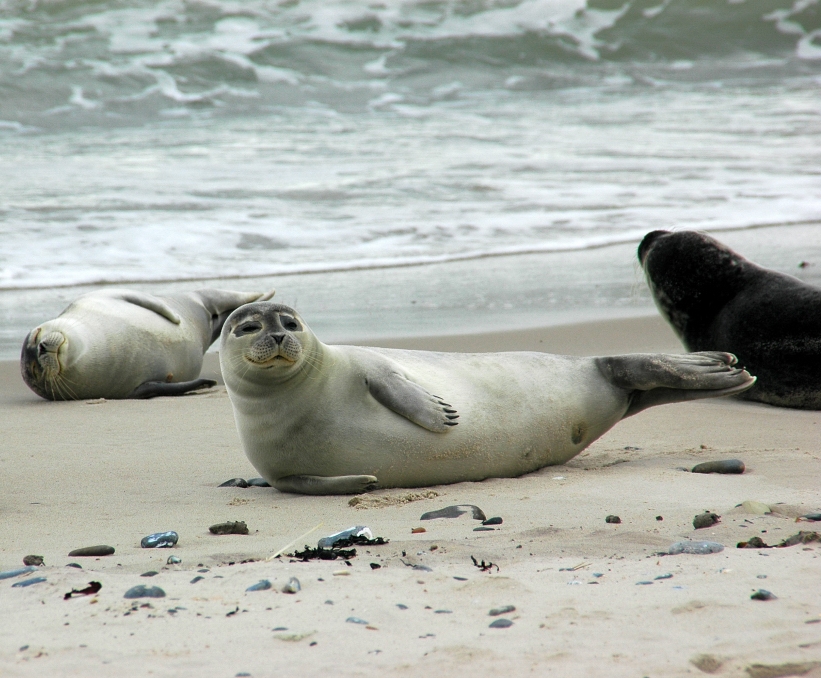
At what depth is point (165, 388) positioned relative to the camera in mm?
6164

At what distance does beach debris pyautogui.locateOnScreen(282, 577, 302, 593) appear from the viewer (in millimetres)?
2367

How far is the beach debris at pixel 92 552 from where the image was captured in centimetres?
286

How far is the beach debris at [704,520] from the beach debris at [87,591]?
1564mm

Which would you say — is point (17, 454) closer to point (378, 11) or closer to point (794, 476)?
point (794, 476)

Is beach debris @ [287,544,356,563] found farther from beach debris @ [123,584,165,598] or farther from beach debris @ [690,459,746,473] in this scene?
beach debris @ [690,459,746,473]

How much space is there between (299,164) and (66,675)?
11.9 metres

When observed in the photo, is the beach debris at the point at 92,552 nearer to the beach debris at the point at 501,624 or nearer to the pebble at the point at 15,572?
the pebble at the point at 15,572

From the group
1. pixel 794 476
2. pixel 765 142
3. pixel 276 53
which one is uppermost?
pixel 276 53

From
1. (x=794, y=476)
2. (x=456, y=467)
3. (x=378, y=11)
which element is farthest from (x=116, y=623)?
(x=378, y=11)

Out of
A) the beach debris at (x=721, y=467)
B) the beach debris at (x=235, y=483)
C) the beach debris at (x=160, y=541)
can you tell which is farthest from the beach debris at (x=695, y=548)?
the beach debris at (x=235, y=483)

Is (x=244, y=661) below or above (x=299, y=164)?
below

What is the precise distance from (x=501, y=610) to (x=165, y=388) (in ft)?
14.0

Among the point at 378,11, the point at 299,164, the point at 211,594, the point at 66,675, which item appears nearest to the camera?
the point at 66,675

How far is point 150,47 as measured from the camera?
2170cm
